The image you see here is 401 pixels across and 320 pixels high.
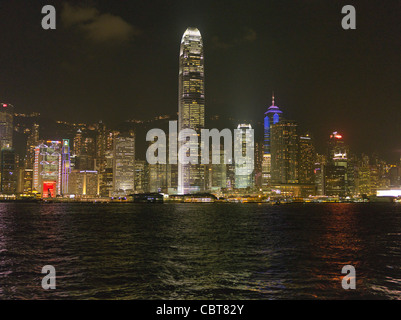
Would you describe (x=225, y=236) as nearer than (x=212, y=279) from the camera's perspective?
No

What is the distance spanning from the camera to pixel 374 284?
2497 cm

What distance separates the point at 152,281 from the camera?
25.6 m

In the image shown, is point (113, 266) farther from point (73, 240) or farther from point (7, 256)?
point (73, 240)

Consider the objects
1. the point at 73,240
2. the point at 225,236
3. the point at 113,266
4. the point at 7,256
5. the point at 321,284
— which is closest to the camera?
the point at 321,284

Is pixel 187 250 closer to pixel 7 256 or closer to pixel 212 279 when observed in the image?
pixel 212 279

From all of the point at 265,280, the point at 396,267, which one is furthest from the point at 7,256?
the point at 396,267

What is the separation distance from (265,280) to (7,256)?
24.3 m

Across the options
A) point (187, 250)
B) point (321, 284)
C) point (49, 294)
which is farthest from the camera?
point (187, 250)

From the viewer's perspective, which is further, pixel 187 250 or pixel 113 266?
pixel 187 250
